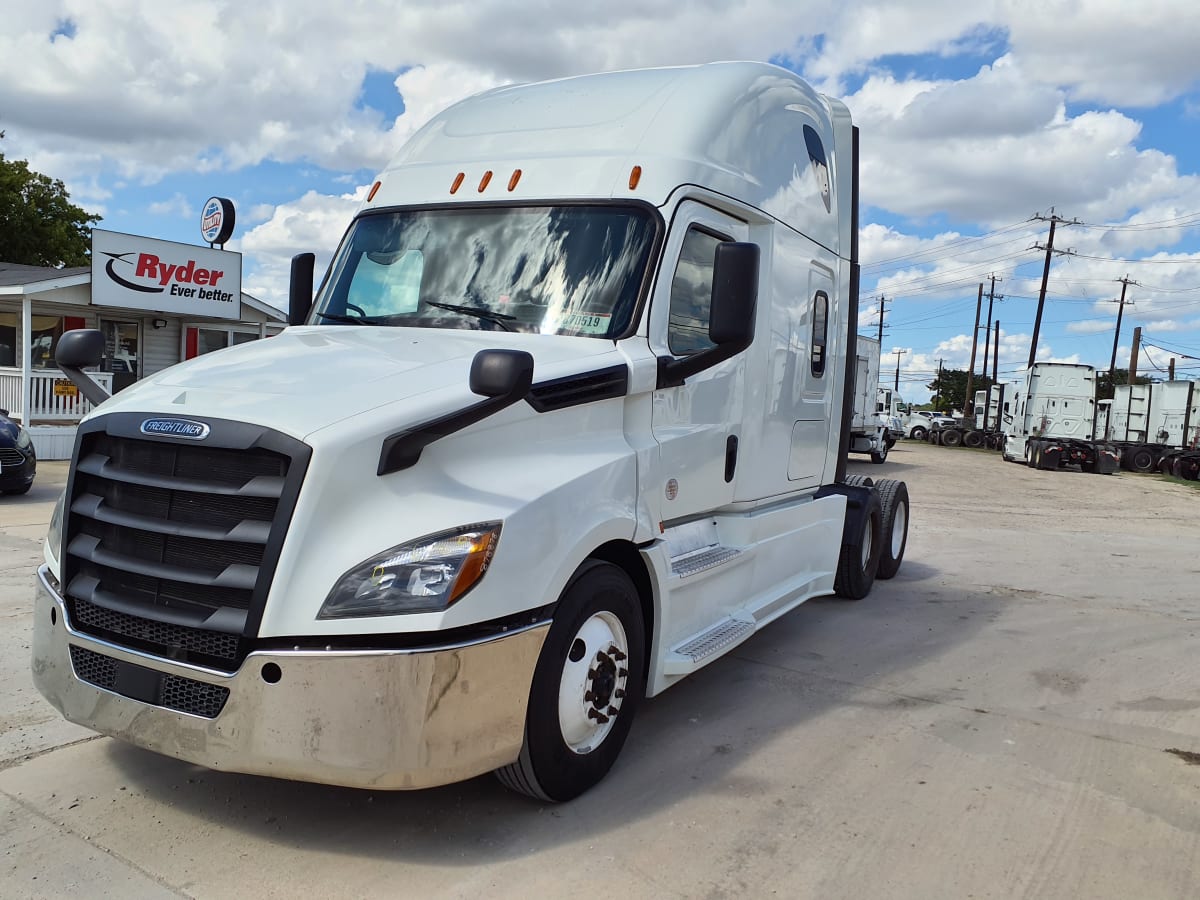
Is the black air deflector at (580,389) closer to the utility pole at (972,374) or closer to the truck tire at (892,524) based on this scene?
the truck tire at (892,524)

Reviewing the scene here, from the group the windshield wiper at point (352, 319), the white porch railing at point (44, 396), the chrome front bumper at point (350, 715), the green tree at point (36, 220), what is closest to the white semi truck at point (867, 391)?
the white porch railing at point (44, 396)

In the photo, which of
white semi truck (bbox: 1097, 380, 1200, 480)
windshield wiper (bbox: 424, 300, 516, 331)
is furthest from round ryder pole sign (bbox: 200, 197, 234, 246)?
white semi truck (bbox: 1097, 380, 1200, 480)

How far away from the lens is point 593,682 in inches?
157

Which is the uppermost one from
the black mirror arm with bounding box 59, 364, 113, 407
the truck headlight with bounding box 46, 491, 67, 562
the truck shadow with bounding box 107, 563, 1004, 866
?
the black mirror arm with bounding box 59, 364, 113, 407

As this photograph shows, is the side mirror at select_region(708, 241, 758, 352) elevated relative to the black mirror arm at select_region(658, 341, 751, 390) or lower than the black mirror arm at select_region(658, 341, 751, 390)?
elevated

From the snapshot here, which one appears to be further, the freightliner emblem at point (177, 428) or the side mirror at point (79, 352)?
the side mirror at point (79, 352)

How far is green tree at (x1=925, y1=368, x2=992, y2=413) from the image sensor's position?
100850 millimetres

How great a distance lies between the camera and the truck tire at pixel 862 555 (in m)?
7.99

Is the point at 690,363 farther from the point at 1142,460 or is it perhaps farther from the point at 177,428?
the point at 1142,460

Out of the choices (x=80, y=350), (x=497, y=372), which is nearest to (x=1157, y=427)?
(x=497, y=372)

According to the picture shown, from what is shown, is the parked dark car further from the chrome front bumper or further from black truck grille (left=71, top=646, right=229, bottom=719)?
the chrome front bumper

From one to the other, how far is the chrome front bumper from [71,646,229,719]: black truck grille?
0.05ft

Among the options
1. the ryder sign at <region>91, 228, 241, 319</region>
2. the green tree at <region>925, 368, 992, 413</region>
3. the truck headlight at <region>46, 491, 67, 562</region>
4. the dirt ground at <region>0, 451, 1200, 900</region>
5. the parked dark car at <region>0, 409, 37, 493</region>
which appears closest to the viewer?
the dirt ground at <region>0, 451, 1200, 900</region>

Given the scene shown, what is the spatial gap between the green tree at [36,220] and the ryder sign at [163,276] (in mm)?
22496
